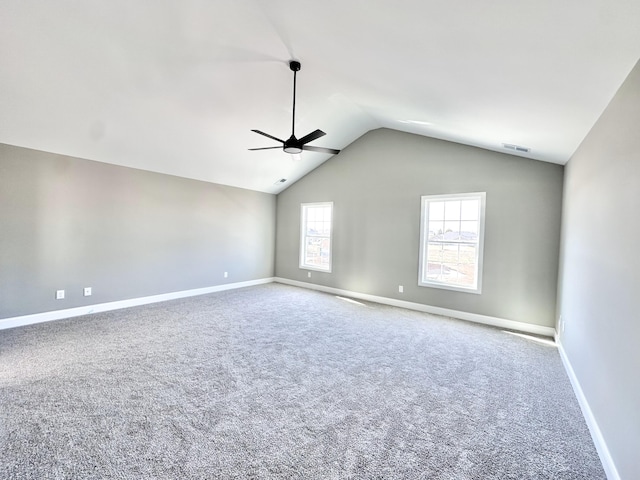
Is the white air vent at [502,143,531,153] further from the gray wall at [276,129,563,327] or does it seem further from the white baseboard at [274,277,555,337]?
the white baseboard at [274,277,555,337]

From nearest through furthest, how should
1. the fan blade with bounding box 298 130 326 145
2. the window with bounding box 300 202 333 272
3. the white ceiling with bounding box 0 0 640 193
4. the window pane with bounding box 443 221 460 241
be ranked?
the white ceiling with bounding box 0 0 640 193 < the fan blade with bounding box 298 130 326 145 < the window pane with bounding box 443 221 460 241 < the window with bounding box 300 202 333 272

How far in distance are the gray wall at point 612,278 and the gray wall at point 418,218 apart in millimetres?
1349

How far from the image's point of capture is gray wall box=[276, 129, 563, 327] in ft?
13.8

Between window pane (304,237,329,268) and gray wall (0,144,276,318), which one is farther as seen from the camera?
window pane (304,237,329,268)

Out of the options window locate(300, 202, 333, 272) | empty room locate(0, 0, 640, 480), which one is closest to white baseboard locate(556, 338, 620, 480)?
empty room locate(0, 0, 640, 480)

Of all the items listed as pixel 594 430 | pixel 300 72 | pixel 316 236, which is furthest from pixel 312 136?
pixel 316 236

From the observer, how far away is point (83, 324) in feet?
→ 13.5

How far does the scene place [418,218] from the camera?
17.5 feet

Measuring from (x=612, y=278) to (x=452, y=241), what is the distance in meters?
3.07

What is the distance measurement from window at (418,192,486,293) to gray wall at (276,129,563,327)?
0.40 feet

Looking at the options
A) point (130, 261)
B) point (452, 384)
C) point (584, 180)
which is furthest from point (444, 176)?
point (130, 261)

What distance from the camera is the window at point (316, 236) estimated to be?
6.75 meters

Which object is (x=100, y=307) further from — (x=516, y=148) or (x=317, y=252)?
(x=516, y=148)

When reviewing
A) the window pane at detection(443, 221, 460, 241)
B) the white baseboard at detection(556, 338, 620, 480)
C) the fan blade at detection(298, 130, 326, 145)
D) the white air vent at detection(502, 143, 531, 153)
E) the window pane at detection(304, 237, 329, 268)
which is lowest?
the white baseboard at detection(556, 338, 620, 480)
